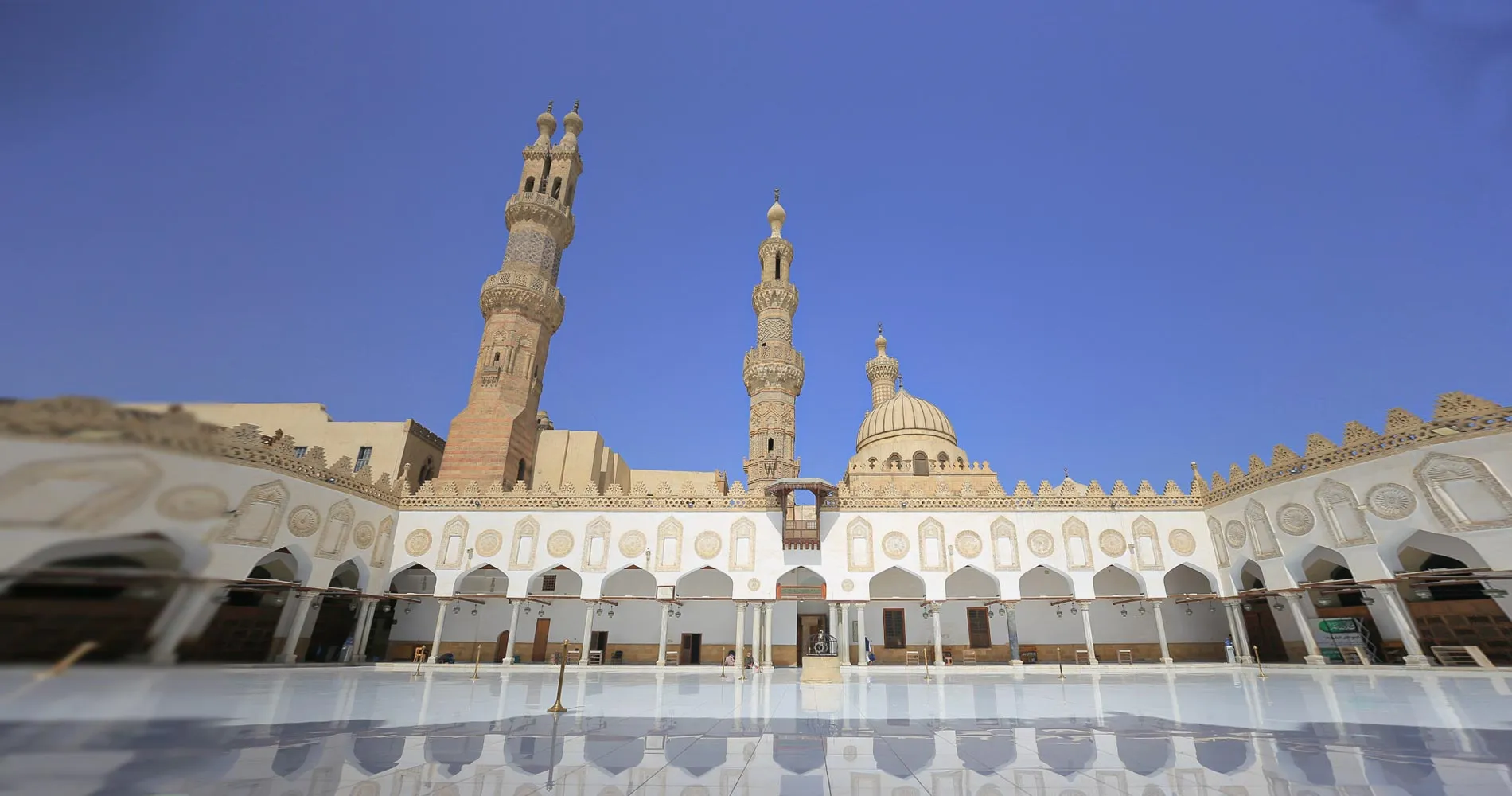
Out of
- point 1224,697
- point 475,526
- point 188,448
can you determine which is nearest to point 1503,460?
point 1224,697

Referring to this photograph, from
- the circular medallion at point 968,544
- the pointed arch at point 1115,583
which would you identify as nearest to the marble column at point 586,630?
the circular medallion at point 968,544

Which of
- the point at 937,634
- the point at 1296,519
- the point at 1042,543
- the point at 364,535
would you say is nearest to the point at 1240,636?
the point at 1296,519

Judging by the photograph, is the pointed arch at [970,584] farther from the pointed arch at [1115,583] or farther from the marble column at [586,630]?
the marble column at [586,630]

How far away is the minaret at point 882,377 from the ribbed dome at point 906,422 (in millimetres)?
7905

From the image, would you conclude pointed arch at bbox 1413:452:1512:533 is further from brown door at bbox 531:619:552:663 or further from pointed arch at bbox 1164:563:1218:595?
brown door at bbox 531:619:552:663

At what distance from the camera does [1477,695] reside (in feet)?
33.9

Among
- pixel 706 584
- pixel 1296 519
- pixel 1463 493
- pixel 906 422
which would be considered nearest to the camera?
pixel 1463 493

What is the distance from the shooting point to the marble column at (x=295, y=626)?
18547 mm

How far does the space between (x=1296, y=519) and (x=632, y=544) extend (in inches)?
838

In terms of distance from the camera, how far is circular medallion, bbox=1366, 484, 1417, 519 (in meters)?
16.8

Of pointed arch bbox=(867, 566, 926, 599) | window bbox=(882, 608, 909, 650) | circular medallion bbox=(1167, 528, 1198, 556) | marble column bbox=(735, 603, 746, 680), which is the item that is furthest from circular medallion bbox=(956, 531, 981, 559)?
marble column bbox=(735, 603, 746, 680)

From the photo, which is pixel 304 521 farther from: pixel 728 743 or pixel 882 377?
pixel 882 377

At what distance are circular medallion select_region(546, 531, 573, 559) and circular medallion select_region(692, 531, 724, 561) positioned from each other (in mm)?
4574

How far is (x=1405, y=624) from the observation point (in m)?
17.2
